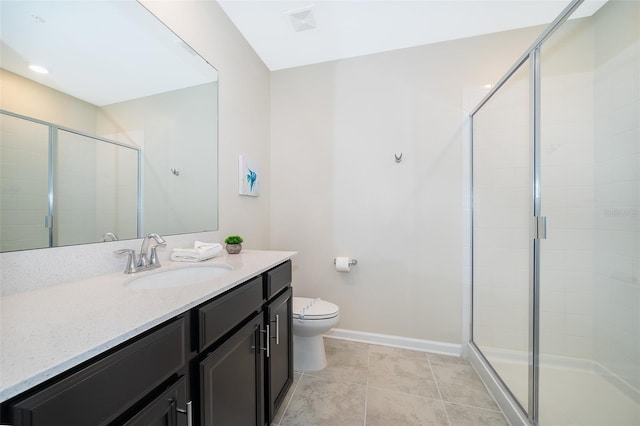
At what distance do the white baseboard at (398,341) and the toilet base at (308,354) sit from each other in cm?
44

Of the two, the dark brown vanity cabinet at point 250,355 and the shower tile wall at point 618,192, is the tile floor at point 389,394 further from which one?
the shower tile wall at point 618,192

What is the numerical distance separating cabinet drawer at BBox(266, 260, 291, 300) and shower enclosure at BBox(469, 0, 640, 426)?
1.32 meters

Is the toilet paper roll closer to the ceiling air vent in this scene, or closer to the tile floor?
the tile floor

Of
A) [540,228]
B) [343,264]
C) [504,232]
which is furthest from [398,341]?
[540,228]

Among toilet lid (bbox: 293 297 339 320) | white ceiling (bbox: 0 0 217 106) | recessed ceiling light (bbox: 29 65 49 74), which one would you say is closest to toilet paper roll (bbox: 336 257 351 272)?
toilet lid (bbox: 293 297 339 320)

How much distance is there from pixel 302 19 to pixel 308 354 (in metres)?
2.40

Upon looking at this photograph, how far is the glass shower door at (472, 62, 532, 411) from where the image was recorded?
145cm

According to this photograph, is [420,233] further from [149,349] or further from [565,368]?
[149,349]

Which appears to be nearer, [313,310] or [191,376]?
[191,376]

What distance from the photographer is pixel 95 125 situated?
37.5 inches

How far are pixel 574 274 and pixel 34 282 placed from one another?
94.3 inches

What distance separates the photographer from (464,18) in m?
1.72

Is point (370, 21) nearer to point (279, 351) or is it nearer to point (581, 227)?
point (581, 227)

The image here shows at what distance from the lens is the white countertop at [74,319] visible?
396 millimetres
